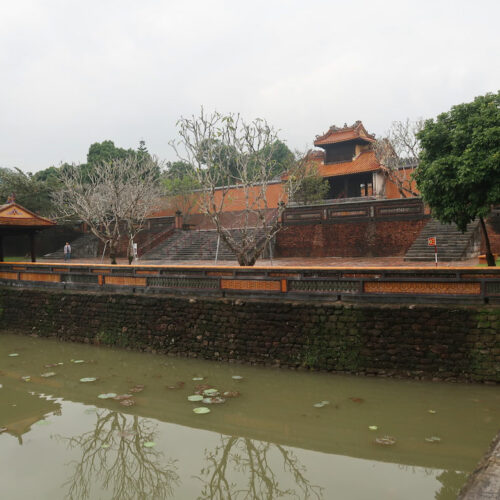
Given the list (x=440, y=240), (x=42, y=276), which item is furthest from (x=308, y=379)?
(x=440, y=240)

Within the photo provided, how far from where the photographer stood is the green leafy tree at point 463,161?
32.1ft

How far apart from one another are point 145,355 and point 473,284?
654cm

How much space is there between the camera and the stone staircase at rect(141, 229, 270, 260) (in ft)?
66.6

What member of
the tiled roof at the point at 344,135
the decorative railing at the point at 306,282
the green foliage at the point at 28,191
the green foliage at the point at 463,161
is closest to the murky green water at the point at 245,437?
the decorative railing at the point at 306,282

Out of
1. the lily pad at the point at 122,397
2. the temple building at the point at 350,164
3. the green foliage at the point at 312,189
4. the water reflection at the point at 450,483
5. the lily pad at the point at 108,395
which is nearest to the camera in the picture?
the water reflection at the point at 450,483

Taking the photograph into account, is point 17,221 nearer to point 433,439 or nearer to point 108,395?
point 108,395

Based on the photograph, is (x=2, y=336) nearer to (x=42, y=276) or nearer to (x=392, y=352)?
(x=42, y=276)

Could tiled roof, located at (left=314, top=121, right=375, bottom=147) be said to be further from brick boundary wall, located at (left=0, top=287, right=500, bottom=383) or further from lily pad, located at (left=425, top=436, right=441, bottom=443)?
lily pad, located at (left=425, top=436, right=441, bottom=443)

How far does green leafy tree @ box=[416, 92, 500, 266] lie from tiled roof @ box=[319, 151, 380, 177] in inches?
552

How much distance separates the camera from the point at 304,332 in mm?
8102

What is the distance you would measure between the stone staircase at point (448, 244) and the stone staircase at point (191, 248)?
24.7ft

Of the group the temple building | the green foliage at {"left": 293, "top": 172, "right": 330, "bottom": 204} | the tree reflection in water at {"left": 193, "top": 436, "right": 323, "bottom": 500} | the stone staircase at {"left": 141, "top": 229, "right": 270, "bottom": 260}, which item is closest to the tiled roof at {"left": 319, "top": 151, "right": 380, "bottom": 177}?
the temple building

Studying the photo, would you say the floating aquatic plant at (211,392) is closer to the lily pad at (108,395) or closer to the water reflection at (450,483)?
the lily pad at (108,395)

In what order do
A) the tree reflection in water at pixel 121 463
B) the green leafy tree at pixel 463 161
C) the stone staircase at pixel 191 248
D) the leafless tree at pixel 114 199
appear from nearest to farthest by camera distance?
the tree reflection in water at pixel 121 463, the green leafy tree at pixel 463 161, the leafless tree at pixel 114 199, the stone staircase at pixel 191 248
